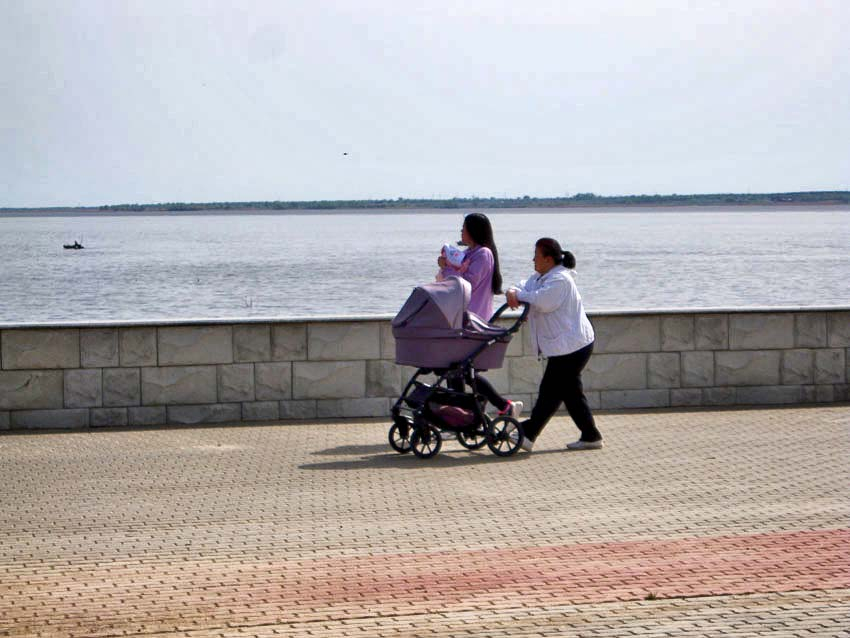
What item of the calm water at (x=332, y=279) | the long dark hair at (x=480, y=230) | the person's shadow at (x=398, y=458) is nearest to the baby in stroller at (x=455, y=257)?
the long dark hair at (x=480, y=230)

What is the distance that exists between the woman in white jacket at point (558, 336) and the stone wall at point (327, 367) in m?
1.80

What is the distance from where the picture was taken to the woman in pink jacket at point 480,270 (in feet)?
34.5

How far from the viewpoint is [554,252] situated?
1042cm

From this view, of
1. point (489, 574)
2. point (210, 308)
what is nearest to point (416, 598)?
point (489, 574)

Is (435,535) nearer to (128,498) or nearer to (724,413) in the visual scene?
(128,498)

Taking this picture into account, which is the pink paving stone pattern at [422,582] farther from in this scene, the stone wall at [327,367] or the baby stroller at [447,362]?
the stone wall at [327,367]

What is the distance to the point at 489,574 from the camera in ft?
21.7

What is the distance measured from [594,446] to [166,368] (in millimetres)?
3576

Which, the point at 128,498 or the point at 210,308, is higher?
the point at 128,498

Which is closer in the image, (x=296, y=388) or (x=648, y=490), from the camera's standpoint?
(x=648, y=490)

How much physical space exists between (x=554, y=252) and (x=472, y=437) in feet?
4.74

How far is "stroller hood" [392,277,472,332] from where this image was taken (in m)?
9.97

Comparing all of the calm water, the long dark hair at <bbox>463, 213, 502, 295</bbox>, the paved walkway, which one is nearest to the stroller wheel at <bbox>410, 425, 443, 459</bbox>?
the paved walkway

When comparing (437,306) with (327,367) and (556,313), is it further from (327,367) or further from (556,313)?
(327,367)
